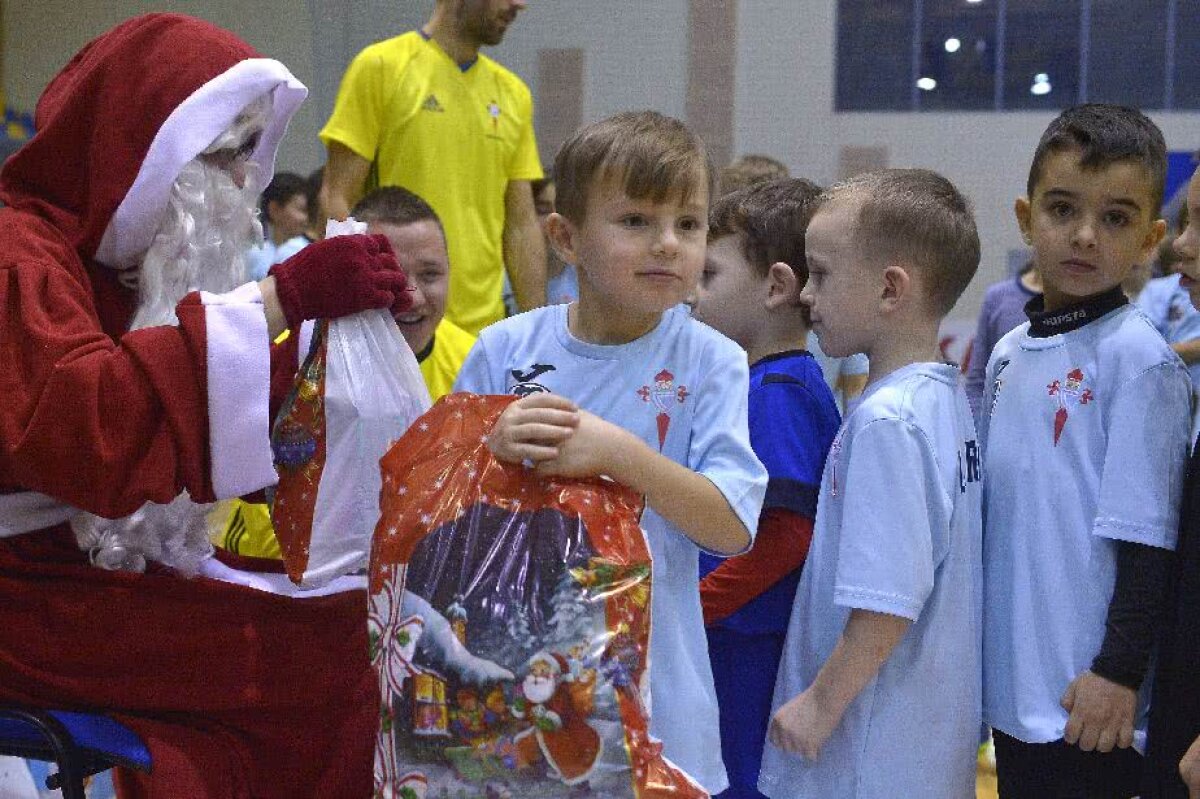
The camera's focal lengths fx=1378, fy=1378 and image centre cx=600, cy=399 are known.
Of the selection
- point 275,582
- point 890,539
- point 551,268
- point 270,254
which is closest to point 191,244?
point 275,582

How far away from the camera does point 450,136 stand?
12.2ft

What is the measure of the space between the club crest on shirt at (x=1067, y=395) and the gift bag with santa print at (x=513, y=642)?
0.71 metres

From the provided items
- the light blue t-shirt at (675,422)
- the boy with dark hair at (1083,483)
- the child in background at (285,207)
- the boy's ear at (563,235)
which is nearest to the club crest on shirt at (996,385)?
the boy with dark hair at (1083,483)

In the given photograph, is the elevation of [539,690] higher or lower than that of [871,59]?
lower

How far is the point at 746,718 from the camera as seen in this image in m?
2.05

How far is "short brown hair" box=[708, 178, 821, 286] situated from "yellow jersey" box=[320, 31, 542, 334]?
1573mm

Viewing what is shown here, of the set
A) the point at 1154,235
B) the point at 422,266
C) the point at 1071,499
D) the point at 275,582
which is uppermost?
the point at 1154,235

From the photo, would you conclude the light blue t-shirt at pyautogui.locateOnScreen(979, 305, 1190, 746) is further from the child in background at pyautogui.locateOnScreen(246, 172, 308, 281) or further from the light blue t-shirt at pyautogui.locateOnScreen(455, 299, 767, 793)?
the child in background at pyautogui.locateOnScreen(246, 172, 308, 281)

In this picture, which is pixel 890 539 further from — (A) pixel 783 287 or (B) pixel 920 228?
(A) pixel 783 287

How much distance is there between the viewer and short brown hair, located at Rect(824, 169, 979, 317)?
193 centimetres

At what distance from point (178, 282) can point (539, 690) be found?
957mm

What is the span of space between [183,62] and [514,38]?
6.75 feet

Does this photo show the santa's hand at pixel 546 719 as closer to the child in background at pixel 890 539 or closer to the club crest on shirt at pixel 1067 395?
the child in background at pixel 890 539

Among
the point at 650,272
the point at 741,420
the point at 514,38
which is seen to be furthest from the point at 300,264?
the point at 514,38
